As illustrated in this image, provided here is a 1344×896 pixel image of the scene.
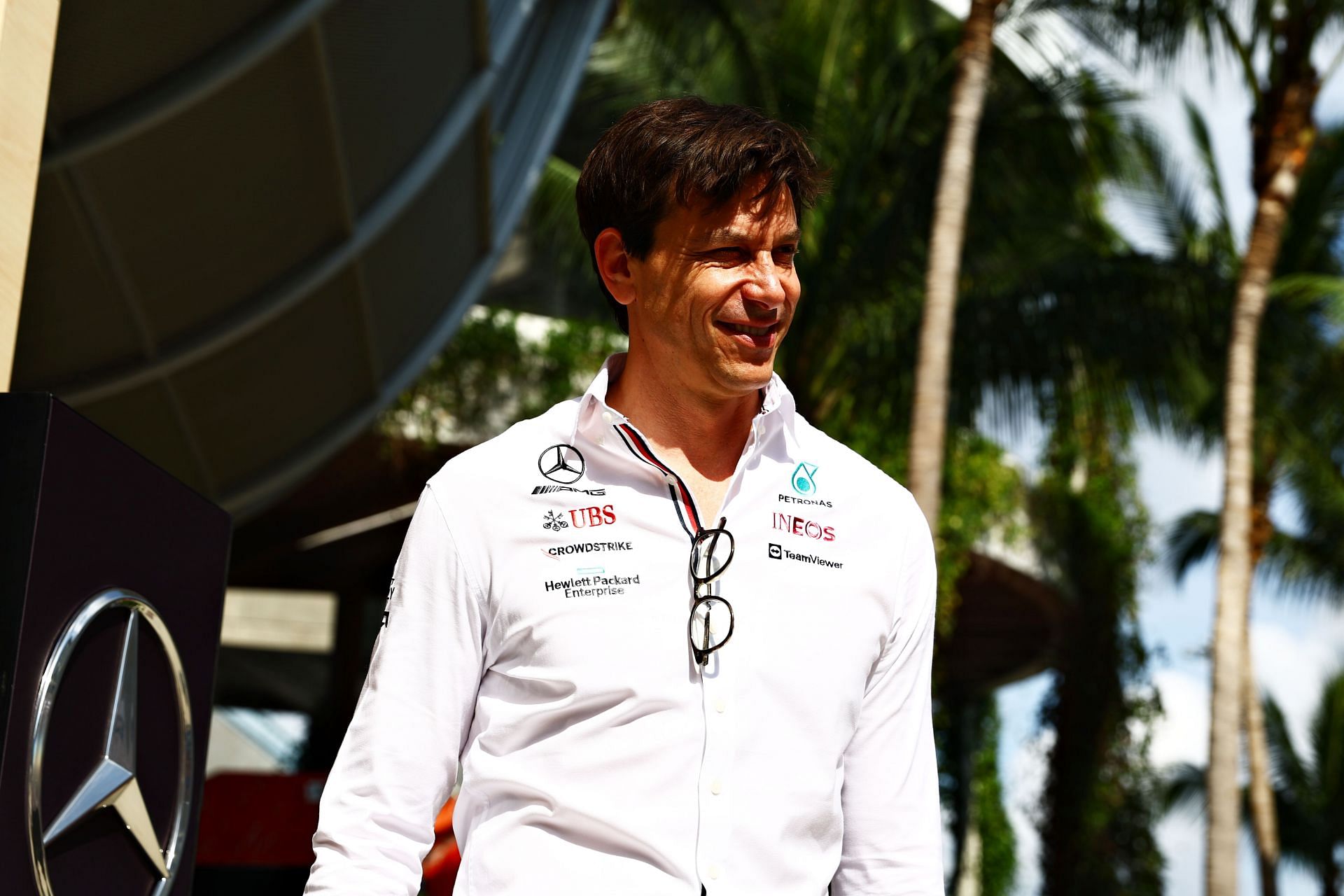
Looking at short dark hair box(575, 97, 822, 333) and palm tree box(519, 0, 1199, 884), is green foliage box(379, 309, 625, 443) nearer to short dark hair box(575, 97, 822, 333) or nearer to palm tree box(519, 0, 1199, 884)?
palm tree box(519, 0, 1199, 884)

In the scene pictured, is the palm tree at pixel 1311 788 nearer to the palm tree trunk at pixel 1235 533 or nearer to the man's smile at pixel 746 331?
the palm tree trunk at pixel 1235 533

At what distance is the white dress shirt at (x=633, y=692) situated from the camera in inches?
67.8

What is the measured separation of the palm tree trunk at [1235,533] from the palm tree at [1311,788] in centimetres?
1346

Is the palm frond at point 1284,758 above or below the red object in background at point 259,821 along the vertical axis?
above

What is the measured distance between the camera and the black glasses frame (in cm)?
178

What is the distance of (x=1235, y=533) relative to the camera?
495 inches

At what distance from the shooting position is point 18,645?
6.93 feet

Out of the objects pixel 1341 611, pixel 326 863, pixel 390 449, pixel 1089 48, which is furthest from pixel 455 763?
pixel 1341 611

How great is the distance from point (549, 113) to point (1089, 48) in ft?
13.8

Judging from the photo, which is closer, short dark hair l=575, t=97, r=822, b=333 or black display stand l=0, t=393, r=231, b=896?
short dark hair l=575, t=97, r=822, b=333

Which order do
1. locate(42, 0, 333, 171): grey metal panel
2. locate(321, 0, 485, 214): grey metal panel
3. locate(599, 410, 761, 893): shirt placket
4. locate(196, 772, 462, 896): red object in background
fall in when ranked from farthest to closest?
locate(196, 772, 462, 896): red object in background < locate(321, 0, 485, 214): grey metal panel < locate(42, 0, 333, 171): grey metal panel < locate(599, 410, 761, 893): shirt placket

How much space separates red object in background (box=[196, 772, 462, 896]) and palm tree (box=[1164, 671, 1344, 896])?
16616mm

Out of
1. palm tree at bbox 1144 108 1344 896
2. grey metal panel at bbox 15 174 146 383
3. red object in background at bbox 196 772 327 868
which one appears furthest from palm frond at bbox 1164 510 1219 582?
grey metal panel at bbox 15 174 146 383

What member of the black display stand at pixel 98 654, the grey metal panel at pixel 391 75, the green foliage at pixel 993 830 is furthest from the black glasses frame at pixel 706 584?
the green foliage at pixel 993 830
